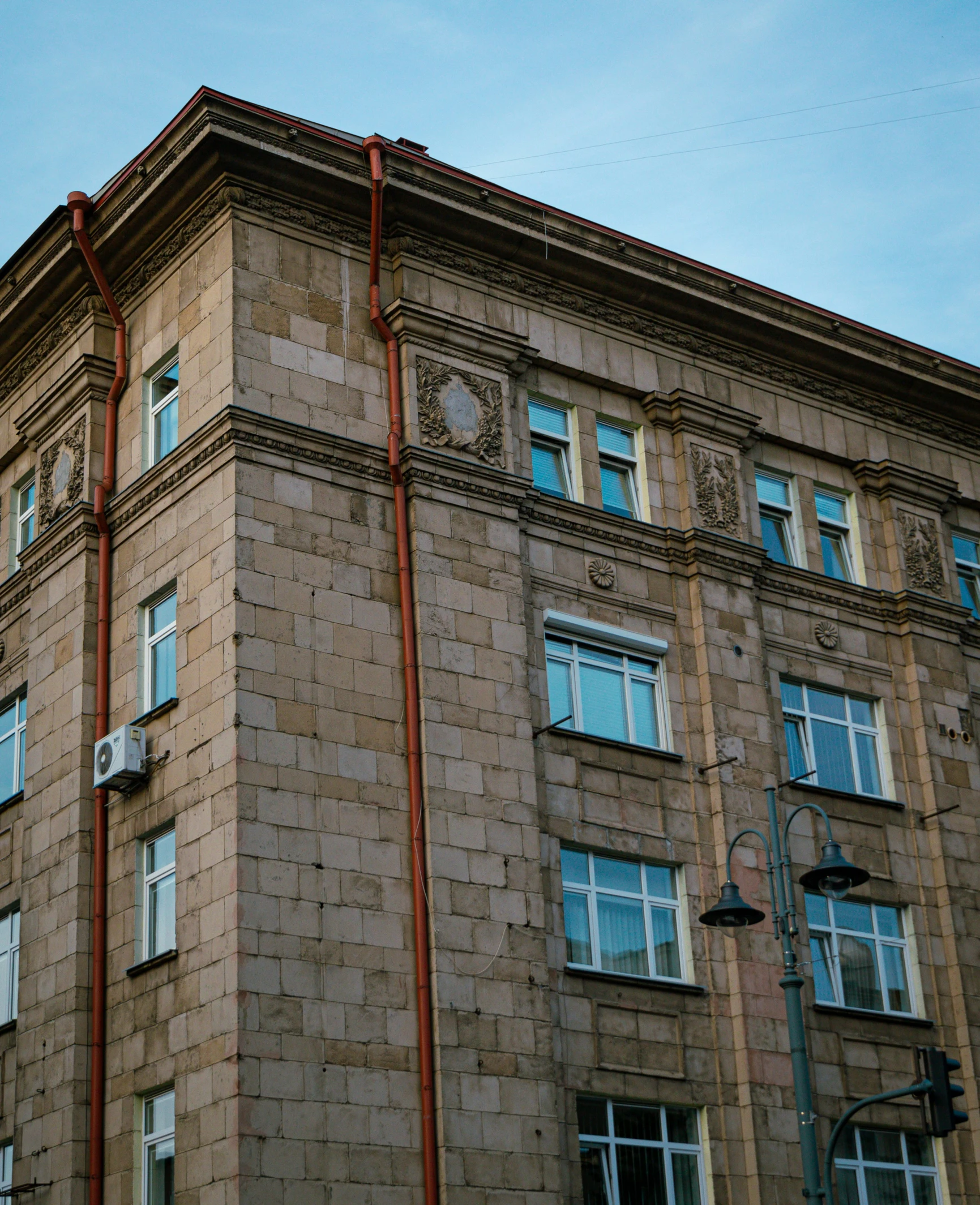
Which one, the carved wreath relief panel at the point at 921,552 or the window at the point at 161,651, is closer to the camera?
the window at the point at 161,651

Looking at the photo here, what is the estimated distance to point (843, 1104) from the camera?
2409 cm

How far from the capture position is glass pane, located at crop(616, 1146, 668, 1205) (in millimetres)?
22156

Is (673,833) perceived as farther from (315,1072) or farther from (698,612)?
(315,1072)

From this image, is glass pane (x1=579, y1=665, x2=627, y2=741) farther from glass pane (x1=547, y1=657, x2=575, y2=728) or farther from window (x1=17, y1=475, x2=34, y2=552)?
window (x1=17, y1=475, x2=34, y2=552)

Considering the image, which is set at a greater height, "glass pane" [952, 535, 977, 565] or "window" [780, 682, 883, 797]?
"glass pane" [952, 535, 977, 565]

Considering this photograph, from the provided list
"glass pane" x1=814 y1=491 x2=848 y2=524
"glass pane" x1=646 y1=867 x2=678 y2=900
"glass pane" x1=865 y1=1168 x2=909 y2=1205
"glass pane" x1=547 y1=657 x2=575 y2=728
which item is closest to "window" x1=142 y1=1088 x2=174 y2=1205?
"glass pane" x1=646 y1=867 x2=678 y2=900

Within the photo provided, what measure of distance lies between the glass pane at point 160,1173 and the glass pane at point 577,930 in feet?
18.3

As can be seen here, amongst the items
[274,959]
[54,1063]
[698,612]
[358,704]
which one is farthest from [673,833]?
[54,1063]

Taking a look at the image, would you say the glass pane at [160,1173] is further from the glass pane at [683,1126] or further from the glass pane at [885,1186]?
the glass pane at [885,1186]

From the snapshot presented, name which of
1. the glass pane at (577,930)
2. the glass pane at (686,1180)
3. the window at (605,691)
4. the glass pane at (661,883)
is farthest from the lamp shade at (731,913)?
the window at (605,691)

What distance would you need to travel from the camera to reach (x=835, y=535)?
29.5 m

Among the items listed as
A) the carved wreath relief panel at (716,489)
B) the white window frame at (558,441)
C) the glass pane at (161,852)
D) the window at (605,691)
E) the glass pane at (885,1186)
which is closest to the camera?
the glass pane at (161,852)

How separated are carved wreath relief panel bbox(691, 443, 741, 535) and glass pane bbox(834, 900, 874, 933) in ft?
19.2

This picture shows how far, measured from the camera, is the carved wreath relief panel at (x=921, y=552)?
96.6ft
